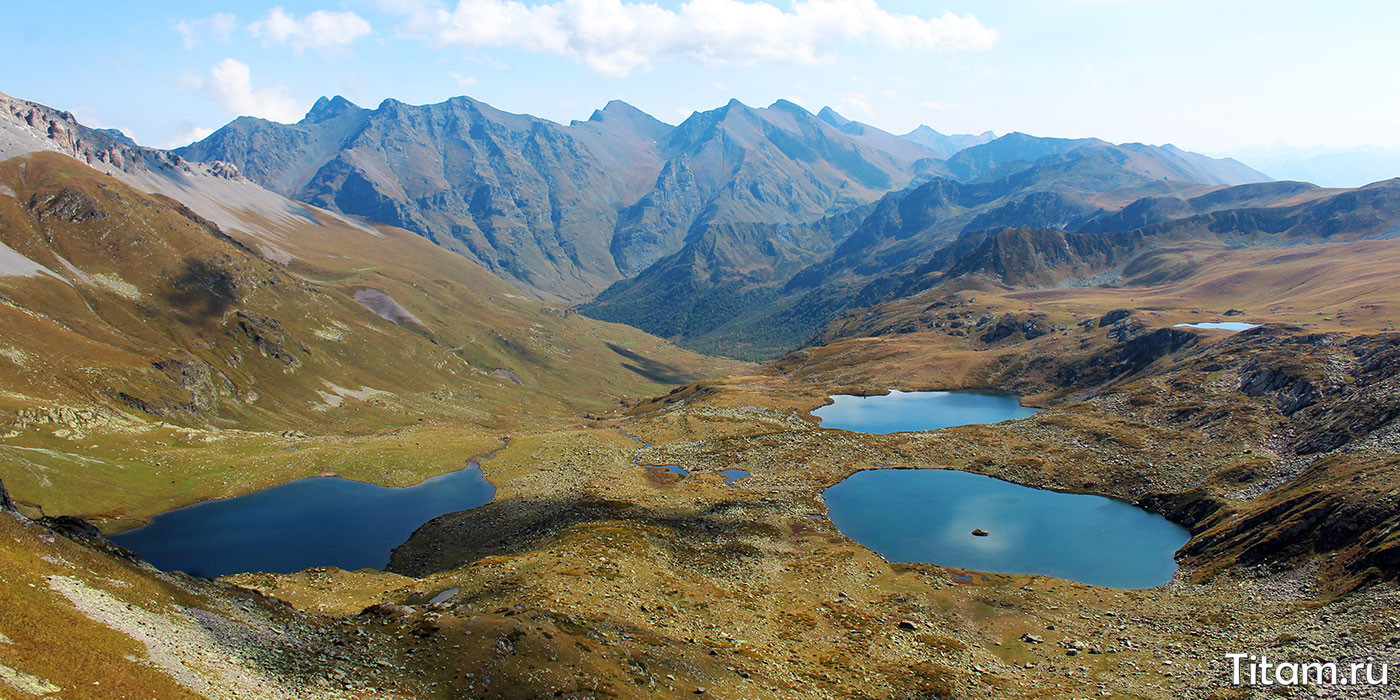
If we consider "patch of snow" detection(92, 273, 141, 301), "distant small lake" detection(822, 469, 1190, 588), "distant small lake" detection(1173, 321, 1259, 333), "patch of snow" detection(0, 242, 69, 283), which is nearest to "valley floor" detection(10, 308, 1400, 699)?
"distant small lake" detection(822, 469, 1190, 588)

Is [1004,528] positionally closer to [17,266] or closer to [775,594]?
[775,594]

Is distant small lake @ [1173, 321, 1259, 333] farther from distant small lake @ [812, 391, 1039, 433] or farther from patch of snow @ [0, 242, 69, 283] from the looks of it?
patch of snow @ [0, 242, 69, 283]

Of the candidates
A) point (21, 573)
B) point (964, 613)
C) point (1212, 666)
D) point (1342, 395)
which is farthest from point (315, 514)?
point (1342, 395)

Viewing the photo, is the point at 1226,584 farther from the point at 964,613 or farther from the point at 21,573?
the point at 21,573

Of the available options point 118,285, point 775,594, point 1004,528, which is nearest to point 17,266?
point 118,285

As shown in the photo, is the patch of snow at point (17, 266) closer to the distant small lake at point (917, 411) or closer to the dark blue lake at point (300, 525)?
the dark blue lake at point (300, 525)

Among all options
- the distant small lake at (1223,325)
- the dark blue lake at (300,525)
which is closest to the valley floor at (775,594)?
the dark blue lake at (300,525)
